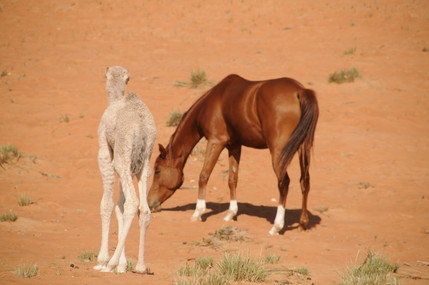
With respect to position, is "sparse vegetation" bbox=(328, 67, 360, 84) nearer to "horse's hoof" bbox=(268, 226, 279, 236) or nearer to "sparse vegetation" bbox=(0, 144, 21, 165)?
"sparse vegetation" bbox=(0, 144, 21, 165)

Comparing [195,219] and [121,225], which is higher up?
[121,225]

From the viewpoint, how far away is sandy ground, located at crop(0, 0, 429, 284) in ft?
27.4

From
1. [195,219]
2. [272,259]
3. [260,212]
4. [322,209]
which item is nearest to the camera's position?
[272,259]

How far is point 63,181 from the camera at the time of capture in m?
12.4

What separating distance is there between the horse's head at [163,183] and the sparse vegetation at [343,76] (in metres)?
12.3

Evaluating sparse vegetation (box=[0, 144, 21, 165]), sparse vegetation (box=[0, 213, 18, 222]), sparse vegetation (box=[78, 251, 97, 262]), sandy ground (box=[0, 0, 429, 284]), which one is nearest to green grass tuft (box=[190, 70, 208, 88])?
sandy ground (box=[0, 0, 429, 284])

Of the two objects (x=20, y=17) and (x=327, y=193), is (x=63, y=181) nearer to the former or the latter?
(x=327, y=193)

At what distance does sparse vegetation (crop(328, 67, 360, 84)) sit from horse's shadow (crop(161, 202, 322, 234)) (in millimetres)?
11107

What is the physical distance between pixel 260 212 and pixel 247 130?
188 centimetres

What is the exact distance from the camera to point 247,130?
10000 millimetres

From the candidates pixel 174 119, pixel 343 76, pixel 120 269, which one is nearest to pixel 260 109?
pixel 120 269

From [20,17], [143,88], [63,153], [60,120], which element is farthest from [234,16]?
[63,153]

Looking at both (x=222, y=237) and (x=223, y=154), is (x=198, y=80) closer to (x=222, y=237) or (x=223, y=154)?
(x=223, y=154)

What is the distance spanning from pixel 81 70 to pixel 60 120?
7870 millimetres
